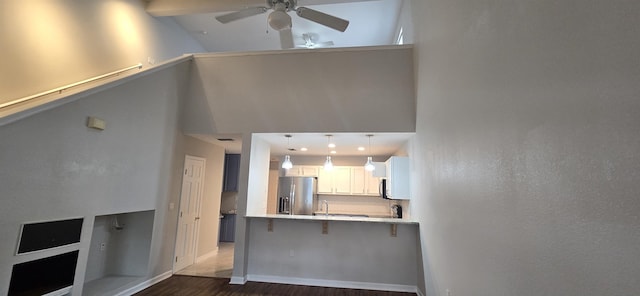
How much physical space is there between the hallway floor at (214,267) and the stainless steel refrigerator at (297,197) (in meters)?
1.68

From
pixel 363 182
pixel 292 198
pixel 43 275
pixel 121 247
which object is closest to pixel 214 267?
pixel 121 247

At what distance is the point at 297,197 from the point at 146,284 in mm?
3519

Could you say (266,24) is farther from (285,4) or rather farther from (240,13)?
(285,4)

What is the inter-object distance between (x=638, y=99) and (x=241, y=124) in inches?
180

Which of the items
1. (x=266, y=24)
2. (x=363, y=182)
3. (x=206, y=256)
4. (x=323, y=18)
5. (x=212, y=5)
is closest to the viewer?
(x=323, y=18)

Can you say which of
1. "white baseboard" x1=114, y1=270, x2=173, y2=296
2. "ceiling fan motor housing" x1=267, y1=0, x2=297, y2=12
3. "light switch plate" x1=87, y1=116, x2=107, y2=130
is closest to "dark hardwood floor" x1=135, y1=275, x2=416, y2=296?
"white baseboard" x1=114, y1=270, x2=173, y2=296

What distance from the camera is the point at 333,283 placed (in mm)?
4465

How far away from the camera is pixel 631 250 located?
92 centimetres

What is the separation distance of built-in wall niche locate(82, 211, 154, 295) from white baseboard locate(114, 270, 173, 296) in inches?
2.9

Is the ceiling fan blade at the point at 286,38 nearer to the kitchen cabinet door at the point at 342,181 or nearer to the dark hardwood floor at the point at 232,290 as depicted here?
the dark hardwood floor at the point at 232,290

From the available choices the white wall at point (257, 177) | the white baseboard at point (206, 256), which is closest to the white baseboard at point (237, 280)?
the white wall at point (257, 177)

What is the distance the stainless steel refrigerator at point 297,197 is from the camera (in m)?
6.88

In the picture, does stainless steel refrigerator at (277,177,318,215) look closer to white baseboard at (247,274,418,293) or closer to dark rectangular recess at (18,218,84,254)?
white baseboard at (247,274,418,293)

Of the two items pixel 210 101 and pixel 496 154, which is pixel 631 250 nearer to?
pixel 496 154
